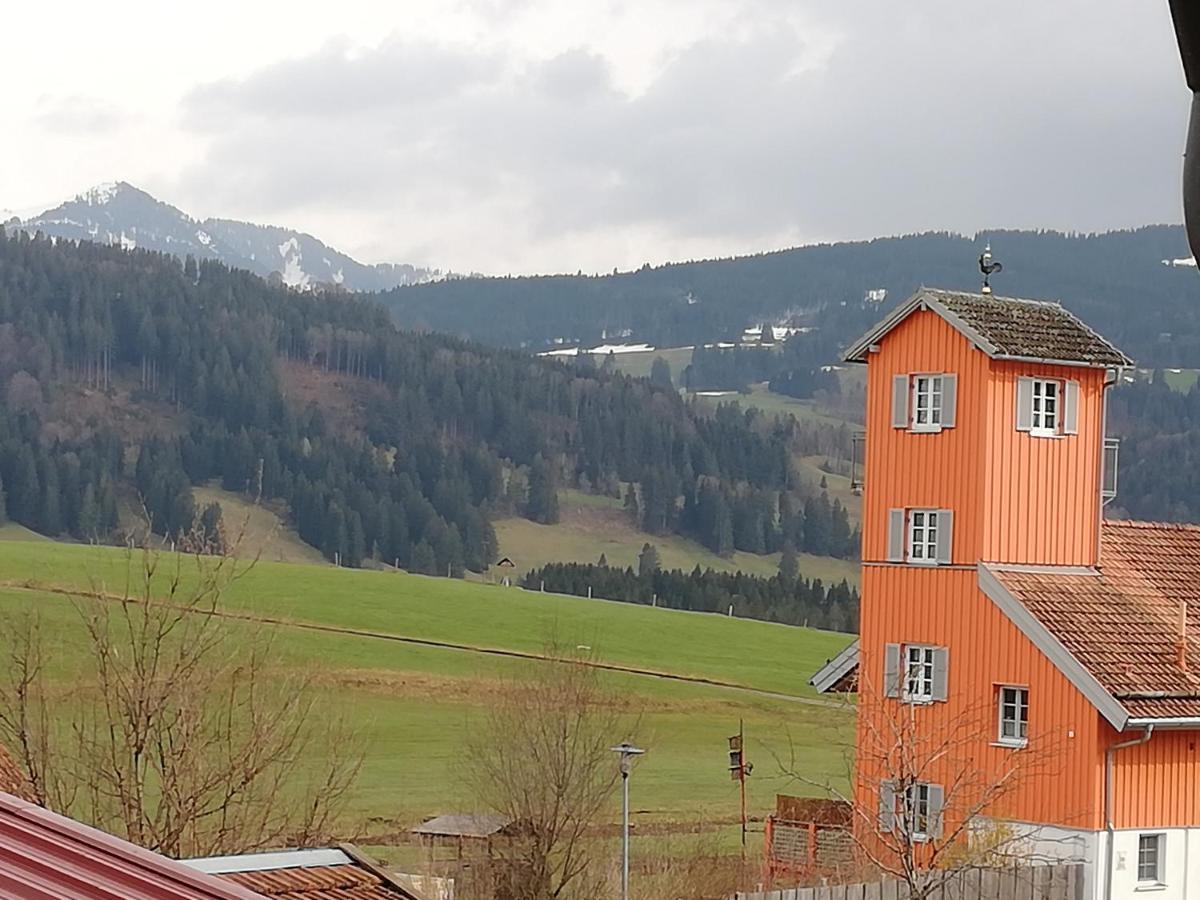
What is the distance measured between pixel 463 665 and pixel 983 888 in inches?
2580

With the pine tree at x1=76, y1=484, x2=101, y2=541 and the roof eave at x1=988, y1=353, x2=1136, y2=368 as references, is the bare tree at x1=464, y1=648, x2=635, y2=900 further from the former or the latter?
the pine tree at x1=76, y1=484, x2=101, y2=541

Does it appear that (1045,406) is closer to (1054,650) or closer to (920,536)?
(920,536)

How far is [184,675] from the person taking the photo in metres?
30.0

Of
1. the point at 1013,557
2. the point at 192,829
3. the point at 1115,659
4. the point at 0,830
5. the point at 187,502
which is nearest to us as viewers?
the point at 0,830

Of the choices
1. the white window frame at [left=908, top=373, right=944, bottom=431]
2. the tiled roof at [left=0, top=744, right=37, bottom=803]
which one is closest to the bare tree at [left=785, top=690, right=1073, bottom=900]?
the white window frame at [left=908, top=373, right=944, bottom=431]

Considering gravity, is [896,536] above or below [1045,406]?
below

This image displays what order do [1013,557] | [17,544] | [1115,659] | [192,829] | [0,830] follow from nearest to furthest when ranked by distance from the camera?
1. [0,830]
2. [192,829]
3. [1115,659]
4. [1013,557]
5. [17,544]

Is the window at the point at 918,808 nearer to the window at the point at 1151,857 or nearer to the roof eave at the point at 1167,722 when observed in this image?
the window at the point at 1151,857

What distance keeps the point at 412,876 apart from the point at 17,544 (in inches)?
3449

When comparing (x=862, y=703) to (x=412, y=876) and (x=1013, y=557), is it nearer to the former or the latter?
(x=1013, y=557)

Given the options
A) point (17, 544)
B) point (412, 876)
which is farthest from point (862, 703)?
point (17, 544)

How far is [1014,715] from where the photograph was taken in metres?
→ 35.3

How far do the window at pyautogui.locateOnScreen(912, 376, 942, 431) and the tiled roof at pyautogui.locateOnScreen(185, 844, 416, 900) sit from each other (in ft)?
76.5

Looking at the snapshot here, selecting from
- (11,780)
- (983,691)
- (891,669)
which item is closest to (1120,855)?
(983,691)
